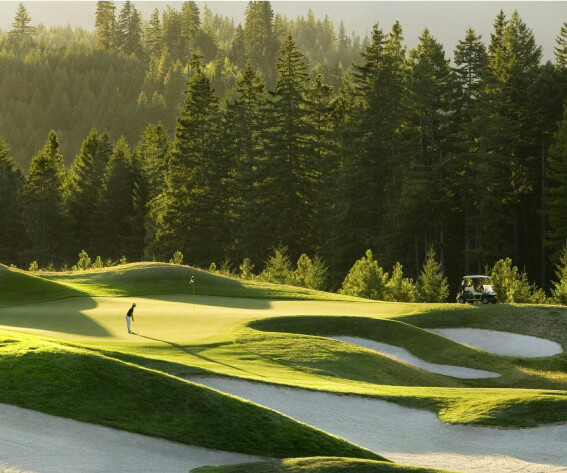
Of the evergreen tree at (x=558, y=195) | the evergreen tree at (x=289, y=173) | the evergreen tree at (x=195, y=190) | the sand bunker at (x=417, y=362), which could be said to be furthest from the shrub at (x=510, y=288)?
the evergreen tree at (x=195, y=190)

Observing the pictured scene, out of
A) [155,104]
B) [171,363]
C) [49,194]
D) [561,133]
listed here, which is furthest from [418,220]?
[155,104]

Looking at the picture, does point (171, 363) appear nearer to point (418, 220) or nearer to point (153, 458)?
point (153, 458)

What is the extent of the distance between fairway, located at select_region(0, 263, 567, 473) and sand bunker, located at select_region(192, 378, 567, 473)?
0.17 feet

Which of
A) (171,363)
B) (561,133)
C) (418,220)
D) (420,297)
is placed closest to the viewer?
(171,363)

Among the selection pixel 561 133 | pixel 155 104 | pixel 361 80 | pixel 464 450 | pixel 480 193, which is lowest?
pixel 464 450

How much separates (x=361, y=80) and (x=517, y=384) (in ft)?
229

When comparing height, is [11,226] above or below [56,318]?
above

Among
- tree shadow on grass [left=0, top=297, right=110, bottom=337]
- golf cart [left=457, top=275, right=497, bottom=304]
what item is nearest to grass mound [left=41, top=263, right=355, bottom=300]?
tree shadow on grass [left=0, top=297, right=110, bottom=337]

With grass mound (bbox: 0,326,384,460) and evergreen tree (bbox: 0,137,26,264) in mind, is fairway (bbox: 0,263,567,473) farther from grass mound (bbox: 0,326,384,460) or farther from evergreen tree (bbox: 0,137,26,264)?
evergreen tree (bbox: 0,137,26,264)

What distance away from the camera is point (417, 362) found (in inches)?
1141

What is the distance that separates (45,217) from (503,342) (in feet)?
263

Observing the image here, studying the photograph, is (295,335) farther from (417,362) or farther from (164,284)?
(164,284)

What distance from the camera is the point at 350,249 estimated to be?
86500 millimetres

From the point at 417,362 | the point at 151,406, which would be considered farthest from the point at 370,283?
the point at 151,406
